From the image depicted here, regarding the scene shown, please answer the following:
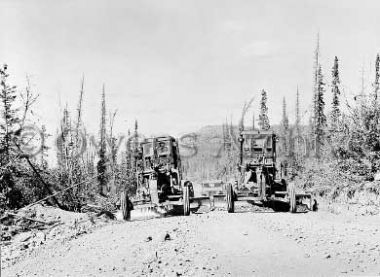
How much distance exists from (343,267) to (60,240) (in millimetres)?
6952

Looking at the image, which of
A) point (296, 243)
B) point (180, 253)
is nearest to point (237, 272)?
point (180, 253)

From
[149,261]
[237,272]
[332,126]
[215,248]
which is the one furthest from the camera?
[332,126]

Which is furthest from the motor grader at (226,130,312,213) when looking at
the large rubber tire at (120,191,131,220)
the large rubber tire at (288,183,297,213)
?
the large rubber tire at (120,191,131,220)

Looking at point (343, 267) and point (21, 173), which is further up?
point (21, 173)

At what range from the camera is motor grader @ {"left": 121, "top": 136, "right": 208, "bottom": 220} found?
17438 millimetres

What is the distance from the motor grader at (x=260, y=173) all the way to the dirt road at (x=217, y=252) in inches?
181

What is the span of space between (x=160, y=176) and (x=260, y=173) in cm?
384

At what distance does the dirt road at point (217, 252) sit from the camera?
8.15 meters

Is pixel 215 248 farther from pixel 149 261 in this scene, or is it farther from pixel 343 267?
pixel 343 267

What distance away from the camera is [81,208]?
17734mm

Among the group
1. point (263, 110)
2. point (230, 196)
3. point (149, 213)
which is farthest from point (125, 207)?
point (263, 110)

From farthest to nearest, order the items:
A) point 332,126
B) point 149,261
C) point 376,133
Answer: point 332,126 → point 376,133 → point 149,261

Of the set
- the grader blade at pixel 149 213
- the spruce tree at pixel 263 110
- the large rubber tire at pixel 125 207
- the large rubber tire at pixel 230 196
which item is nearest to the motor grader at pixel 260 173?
Answer: the large rubber tire at pixel 230 196

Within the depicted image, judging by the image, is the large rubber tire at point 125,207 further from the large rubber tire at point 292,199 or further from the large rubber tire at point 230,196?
A: the large rubber tire at point 292,199
